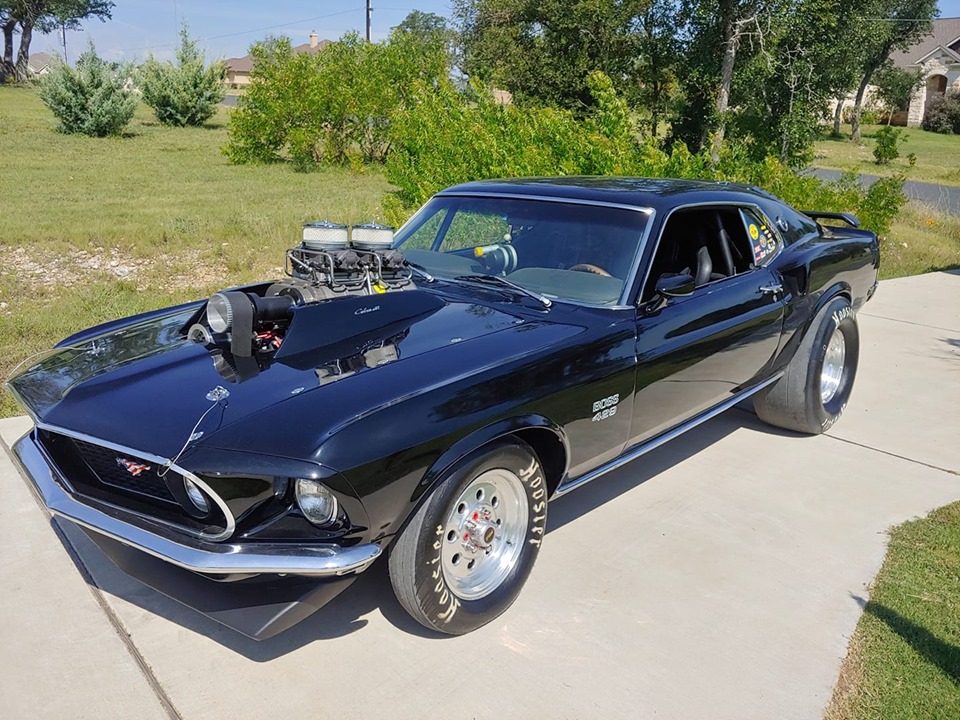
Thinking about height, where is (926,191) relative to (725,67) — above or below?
below

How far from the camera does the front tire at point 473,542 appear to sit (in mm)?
2691

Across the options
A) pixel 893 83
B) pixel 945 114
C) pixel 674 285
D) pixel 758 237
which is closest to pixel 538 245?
pixel 674 285

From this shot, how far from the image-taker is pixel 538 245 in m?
3.96

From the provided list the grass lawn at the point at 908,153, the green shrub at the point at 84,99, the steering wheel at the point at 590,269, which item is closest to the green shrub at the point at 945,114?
the grass lawn at the point at 908,153

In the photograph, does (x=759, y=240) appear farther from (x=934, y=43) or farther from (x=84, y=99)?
(x=934, y=43)

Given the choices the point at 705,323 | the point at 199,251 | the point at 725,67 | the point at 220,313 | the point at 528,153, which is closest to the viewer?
the point at 220,313

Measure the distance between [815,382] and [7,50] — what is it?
212 ft

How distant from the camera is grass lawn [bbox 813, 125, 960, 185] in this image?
2838 centimetres

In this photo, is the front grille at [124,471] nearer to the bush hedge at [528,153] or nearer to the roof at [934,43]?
the bush hedge at [528,153]

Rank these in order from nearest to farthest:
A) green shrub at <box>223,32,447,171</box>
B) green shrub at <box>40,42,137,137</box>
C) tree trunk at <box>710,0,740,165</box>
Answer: green shrub at <box>223,32,447,171</box> < tree trunk at <box>710,0,740,165</box> < green shrub at <box>40,42,137,137</box>

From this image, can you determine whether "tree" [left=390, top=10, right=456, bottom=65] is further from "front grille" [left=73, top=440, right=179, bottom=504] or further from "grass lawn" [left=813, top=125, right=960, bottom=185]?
"front grille" [left=73, top=440, right=179, bottom=504]

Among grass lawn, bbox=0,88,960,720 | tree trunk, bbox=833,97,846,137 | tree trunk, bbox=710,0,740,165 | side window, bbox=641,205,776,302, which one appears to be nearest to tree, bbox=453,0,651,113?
tree trunk, bbox=710,0,740,165

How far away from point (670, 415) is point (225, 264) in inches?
248

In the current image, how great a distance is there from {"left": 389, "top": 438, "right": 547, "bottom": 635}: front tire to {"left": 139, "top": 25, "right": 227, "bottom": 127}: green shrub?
27.9m
